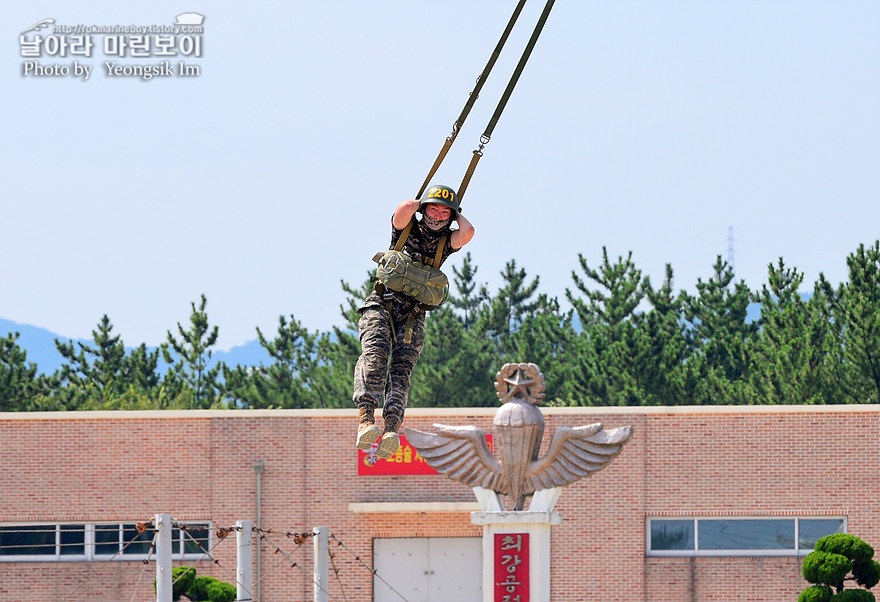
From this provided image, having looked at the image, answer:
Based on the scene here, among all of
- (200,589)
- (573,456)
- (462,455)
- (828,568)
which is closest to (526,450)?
(573,456)

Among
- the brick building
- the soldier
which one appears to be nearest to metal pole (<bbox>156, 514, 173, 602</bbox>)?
the soldier

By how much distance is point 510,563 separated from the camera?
33.1 metres

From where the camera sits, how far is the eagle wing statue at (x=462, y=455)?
1324 inches

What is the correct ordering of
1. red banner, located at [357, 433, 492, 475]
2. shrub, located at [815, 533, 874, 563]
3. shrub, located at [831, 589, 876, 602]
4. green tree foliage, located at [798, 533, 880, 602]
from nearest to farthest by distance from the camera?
shrub, located at [831, 589, 876, 602] → green tree foliage, located at [798, 533, 880, 602] → shrub, located at [815, 533, 874, 563] → red banner, located at [357, 433, 492, 475]

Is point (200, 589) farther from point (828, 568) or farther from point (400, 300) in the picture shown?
point (400, 300)

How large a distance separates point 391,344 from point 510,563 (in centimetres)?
1769

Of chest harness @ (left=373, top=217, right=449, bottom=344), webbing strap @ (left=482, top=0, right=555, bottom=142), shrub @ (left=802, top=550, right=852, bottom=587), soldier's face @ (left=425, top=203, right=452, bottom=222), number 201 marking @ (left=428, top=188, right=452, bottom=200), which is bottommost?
shrub @ (left=802, top=550, right=852, bottom=587)

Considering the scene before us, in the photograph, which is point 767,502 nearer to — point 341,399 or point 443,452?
point 443,452

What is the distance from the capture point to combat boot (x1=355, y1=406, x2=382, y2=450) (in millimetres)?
15469

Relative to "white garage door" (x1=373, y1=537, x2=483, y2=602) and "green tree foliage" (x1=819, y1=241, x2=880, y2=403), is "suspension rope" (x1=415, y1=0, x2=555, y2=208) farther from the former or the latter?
"green tree foliage" (x1=819, y1=241, x2=880, y2=403)

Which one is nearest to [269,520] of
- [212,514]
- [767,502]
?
[212,514]

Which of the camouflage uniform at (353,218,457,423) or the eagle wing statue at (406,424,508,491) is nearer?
the camouflage uniform at (353,218,457,423)

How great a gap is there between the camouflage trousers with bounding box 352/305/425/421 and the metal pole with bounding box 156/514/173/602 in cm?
618

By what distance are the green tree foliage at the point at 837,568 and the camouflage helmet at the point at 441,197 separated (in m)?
21.4
